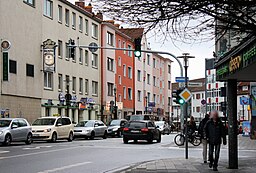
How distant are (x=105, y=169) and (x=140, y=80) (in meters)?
65.6

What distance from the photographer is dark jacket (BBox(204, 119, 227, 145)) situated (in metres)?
16.0

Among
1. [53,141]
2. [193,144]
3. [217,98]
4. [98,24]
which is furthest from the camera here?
[217,98]

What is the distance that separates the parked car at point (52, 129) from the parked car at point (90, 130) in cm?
323

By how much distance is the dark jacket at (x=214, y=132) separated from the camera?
1602cm

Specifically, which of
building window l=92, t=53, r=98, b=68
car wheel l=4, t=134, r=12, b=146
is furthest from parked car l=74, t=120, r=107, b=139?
building window l=92, t=53, r=98, b=68

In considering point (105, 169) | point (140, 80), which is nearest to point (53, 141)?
point (105, 169)

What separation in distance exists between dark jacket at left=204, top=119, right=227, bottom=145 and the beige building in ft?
86.2

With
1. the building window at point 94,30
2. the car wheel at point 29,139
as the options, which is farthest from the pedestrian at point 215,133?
the building window at point 94,30

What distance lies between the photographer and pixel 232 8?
9.30 meters

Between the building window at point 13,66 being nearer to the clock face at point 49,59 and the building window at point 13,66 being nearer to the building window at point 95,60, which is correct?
the clock face at point 49,59

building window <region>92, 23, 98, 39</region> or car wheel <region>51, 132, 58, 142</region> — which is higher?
building window <region>92, 23, 98, 39</region>

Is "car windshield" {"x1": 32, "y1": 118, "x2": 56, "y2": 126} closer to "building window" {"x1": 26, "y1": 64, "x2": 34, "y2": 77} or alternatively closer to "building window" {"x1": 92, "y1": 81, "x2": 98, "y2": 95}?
"building window" {"x1": 26, "y1": 64, "x2": 34, "y2": 77}

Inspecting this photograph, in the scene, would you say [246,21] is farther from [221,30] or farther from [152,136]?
[152,136]

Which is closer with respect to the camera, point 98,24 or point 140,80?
point 98,24
